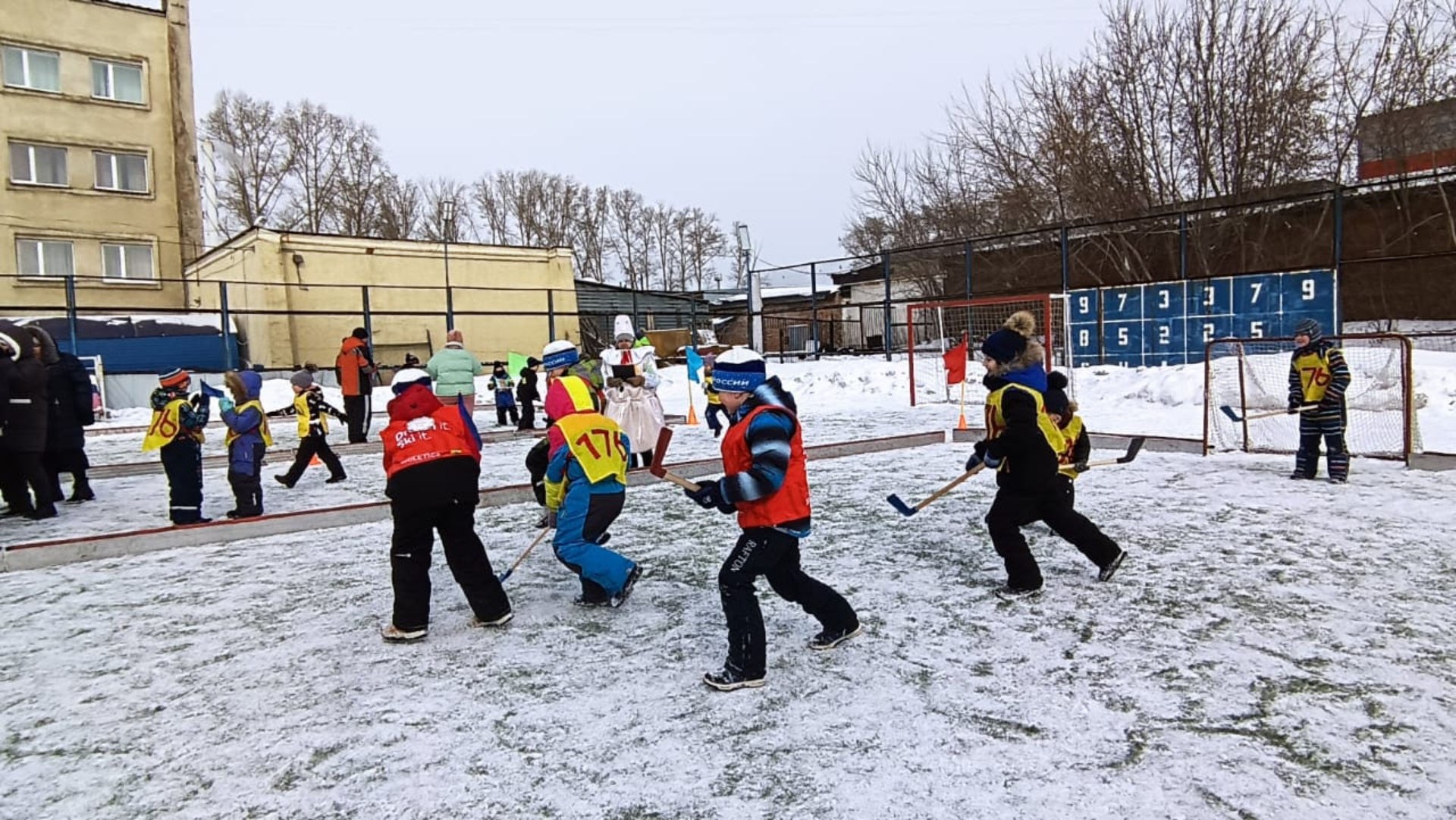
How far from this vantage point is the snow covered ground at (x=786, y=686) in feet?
9.53

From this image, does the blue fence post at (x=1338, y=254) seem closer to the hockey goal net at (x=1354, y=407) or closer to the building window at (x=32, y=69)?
the hockey goal net at (x=1354, y=407)

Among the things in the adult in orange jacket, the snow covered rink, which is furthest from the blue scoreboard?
the adult in orange jacket

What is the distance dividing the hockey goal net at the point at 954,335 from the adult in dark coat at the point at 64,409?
12484mm

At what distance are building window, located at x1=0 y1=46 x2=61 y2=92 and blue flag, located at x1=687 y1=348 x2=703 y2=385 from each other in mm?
25566

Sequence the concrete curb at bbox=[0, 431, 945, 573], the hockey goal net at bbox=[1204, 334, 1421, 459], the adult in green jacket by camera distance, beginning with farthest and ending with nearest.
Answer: the adult in green jacket, the hockey goal net at bbox=[1204, 334, 1421, 459], the concrete curb at bbox=[0, 431, 945, 573]

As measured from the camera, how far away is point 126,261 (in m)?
28.5

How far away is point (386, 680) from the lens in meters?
3.96

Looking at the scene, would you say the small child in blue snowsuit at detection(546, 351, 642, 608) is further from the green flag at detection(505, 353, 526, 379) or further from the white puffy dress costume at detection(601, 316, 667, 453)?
the green flag at detection(505, 353, 526, 379)

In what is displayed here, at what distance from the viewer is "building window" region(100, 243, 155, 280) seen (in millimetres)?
28047

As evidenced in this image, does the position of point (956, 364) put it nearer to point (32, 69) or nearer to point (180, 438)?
point (180, 438)

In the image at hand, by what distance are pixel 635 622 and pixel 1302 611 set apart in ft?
11.5

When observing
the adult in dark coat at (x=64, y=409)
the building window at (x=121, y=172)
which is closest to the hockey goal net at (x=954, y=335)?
the adult in dark coat at (x=64, y=409)

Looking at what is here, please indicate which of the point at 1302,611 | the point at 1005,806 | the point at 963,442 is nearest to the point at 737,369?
the point at 1005,806

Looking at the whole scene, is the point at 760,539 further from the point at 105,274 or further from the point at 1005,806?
the point at 105,274
